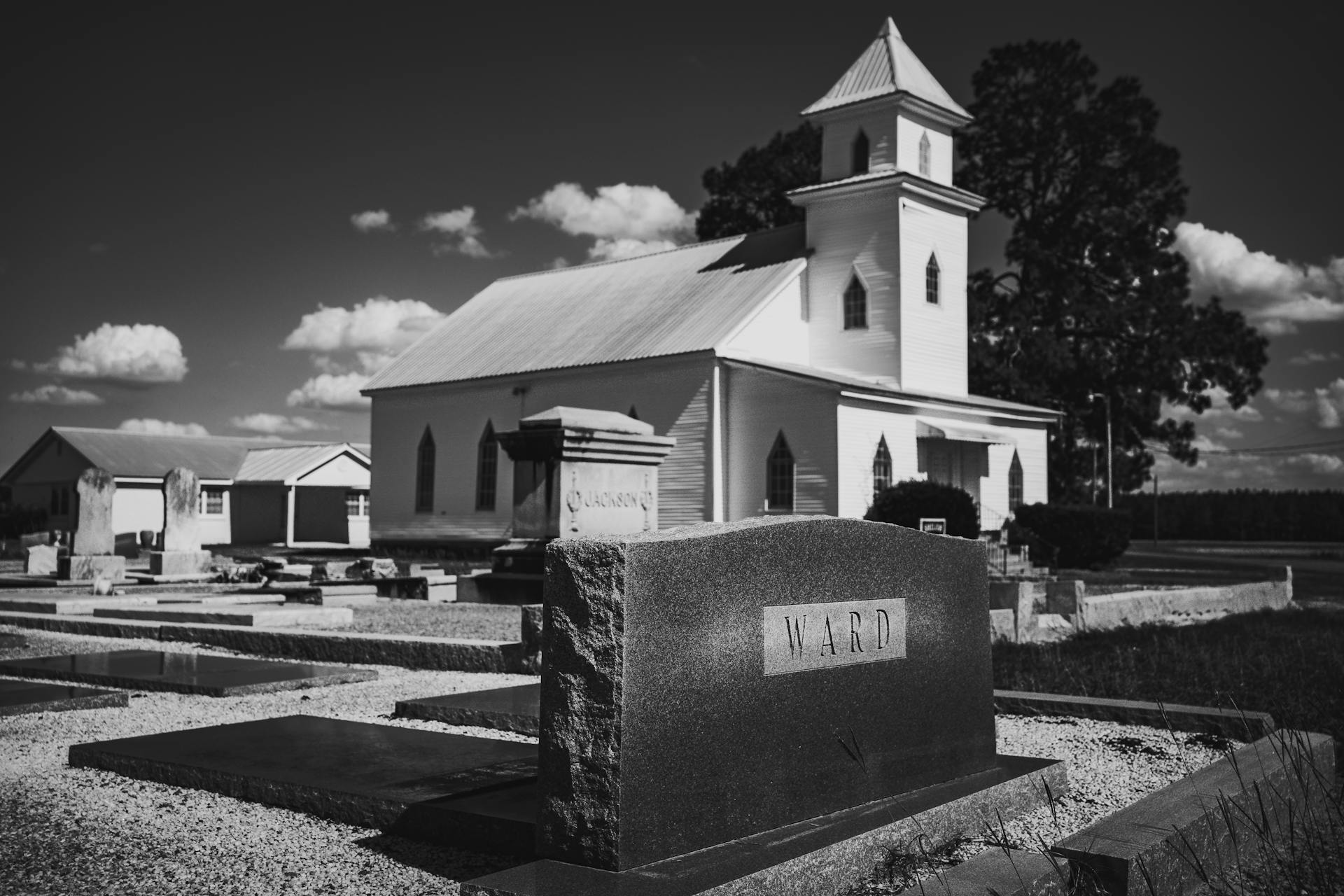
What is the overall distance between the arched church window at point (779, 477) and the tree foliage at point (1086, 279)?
11981 millimetres

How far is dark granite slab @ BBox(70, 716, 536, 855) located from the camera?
4625 mm

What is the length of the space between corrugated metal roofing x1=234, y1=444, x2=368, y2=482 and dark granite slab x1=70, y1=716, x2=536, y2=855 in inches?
1897

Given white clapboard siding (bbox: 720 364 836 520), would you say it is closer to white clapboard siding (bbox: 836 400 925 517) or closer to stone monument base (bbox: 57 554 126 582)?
white clapboard siding (bbox: 836 400 925 517)

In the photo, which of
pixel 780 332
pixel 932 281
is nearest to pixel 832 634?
pixel 780 332

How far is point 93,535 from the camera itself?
23.4 meters

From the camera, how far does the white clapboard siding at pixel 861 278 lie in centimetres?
3158

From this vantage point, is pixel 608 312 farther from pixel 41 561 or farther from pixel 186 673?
pixel 186 673

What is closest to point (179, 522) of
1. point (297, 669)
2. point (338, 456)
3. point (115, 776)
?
point (297, 669)

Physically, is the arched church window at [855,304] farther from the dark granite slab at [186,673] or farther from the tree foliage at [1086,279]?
the dark granite slab at [186,673]

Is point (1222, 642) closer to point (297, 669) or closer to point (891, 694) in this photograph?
point (891, 694)

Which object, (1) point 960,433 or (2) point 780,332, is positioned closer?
(1) point 960,433

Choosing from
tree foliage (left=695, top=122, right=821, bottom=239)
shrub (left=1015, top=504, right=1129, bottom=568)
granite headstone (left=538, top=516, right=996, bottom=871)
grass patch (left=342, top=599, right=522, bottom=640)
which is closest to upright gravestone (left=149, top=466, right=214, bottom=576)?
grass patch (left=342, top=599, right=522, bottom=640)

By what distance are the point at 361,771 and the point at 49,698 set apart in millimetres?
3891

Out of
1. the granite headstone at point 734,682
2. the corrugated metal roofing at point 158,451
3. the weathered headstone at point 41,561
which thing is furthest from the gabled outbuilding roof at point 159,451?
the granite headstone at point 734,682
